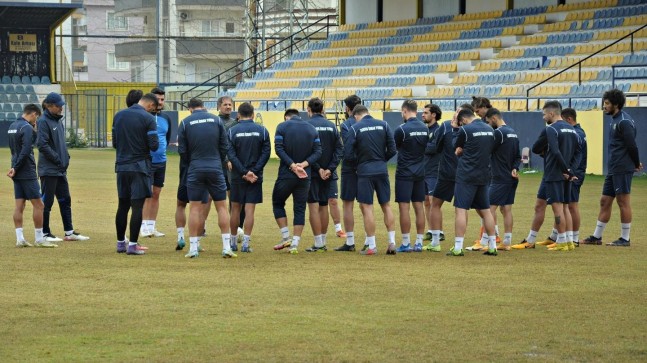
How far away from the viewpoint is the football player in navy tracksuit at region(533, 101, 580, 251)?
1541 cm

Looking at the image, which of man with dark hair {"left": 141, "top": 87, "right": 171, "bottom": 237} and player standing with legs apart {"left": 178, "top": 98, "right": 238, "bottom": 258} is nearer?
player standing with legs apart {"left": 178, "top": 98, "right": 238, "bottom": 258}

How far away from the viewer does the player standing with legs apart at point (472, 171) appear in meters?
14.7

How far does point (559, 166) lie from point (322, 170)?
299cm

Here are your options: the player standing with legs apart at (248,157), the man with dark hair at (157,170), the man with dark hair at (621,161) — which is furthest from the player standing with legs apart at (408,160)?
the man with dark hair at (157,170)

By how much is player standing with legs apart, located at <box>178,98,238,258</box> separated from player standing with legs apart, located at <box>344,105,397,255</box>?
5.28 ft

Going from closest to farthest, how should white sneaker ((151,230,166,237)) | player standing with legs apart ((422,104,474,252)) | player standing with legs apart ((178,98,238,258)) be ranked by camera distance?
player standing with legs apart ((178,98,238,258))
player standing with legs apart ((422,104,474,252))
white sneaker ((151,230,166,237))

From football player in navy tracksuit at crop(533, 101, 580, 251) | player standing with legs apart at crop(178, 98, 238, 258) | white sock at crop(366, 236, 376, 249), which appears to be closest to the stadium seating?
football player in navy tracksuit at crop(533, 101, 580, 251)

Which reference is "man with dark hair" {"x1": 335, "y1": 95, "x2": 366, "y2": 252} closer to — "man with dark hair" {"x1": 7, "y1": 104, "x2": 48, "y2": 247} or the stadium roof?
"man with dark hair" {"x1": 7, "y1": 104, "x2": 48, "y2": 247}

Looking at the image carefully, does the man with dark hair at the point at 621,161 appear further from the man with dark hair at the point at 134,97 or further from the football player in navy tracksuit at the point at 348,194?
the man with dark hair at the point at 134,97

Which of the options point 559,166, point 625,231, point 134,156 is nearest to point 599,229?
point 625,231

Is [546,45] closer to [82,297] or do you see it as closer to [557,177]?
[557,177]

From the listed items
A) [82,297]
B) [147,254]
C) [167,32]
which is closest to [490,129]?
[147,254]

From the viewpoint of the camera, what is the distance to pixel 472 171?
14727mm

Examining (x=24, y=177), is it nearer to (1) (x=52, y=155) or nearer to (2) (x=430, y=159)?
(1) (x=52, y=155)
